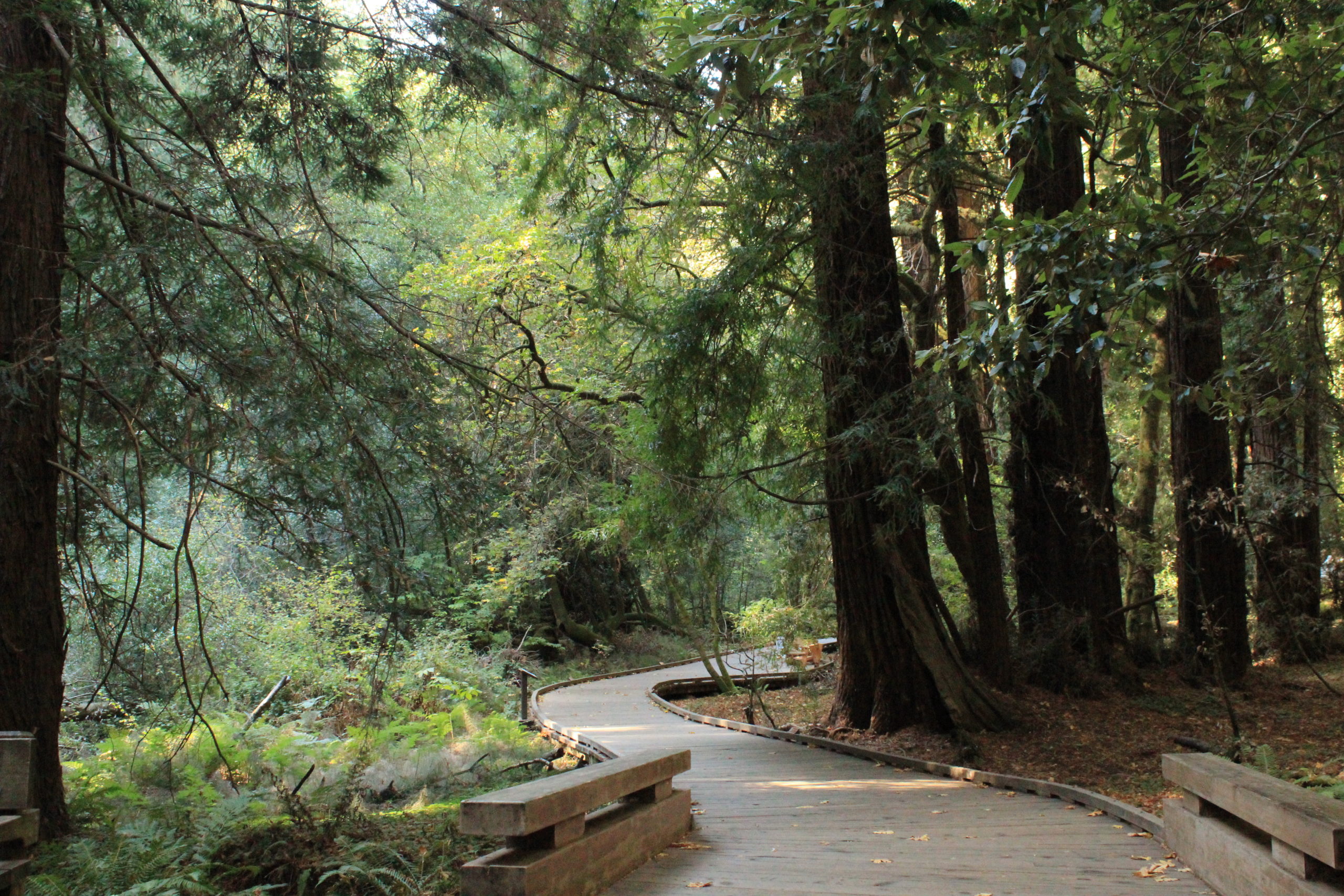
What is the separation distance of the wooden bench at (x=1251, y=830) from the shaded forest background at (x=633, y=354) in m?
2.32

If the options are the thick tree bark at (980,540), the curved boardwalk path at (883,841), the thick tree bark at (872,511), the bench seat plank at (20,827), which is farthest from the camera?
the thick tree bark at (980,540)

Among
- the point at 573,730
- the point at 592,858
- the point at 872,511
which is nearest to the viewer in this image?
the point at 592,858

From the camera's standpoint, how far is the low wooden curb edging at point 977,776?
555cm

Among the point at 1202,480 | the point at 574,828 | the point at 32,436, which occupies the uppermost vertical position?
the point at 1202,480

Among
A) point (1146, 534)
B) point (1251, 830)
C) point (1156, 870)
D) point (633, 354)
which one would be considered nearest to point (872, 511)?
point (633, 354)

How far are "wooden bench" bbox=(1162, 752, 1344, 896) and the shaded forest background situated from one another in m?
2.32

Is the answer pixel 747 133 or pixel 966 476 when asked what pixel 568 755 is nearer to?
pixel 966 476

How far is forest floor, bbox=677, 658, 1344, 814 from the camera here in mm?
8180

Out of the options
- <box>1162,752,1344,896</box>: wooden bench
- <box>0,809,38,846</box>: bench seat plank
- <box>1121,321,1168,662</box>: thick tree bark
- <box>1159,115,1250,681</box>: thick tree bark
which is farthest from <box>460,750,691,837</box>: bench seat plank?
<box>1159,115,1250,681</box>: thick tree bark

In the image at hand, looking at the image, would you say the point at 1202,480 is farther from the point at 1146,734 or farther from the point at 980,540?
the point at 1146,734

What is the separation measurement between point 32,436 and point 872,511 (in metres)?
7.10

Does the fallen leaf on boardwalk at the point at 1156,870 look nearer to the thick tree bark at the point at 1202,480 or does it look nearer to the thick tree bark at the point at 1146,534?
the thick tree bark at the point at 1146,534

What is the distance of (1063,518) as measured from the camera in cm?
1166

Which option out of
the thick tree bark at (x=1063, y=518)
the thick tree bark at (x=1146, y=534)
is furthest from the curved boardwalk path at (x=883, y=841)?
the thick tree bark at (x=1146, y=534)
